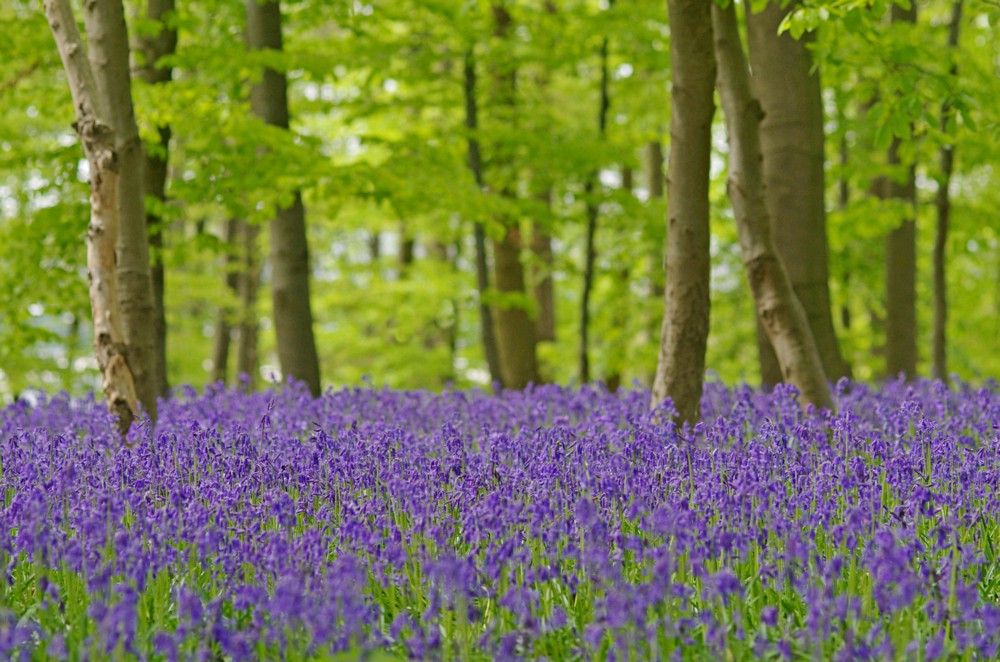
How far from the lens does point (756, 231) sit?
727 centimetres

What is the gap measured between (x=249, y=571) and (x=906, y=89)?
16.6ft

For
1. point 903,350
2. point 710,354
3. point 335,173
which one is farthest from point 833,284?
point 335,173

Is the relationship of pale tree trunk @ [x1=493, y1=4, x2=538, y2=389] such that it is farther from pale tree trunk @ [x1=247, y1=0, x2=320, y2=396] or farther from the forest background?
pale tree trunk @ [x1=247, y1=0, x2=320, y2=396]

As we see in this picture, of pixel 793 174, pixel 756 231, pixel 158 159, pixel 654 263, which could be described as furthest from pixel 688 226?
pixel 654 263

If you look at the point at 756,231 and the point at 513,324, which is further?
the point at 513,324

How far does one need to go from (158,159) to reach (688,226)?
19.7 ft

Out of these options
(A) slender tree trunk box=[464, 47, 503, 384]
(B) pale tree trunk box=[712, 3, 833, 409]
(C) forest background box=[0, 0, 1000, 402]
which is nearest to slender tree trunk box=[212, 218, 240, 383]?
(C) forest background box=[0, 0, 1000, 402]

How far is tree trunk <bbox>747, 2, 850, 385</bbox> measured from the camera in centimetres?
897

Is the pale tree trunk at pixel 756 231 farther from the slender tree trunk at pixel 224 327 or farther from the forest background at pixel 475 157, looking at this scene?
the slender tree trunk at pixel 224 327

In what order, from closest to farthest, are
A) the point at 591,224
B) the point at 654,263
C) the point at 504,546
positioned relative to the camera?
the point at 504,546 → the point at 591,224 → the point at 654,263

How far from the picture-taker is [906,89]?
655cm

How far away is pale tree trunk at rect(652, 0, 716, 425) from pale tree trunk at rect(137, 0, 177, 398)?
5358 mm

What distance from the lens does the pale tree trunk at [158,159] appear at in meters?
10.2

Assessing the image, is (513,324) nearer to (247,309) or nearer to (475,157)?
(475,157)
